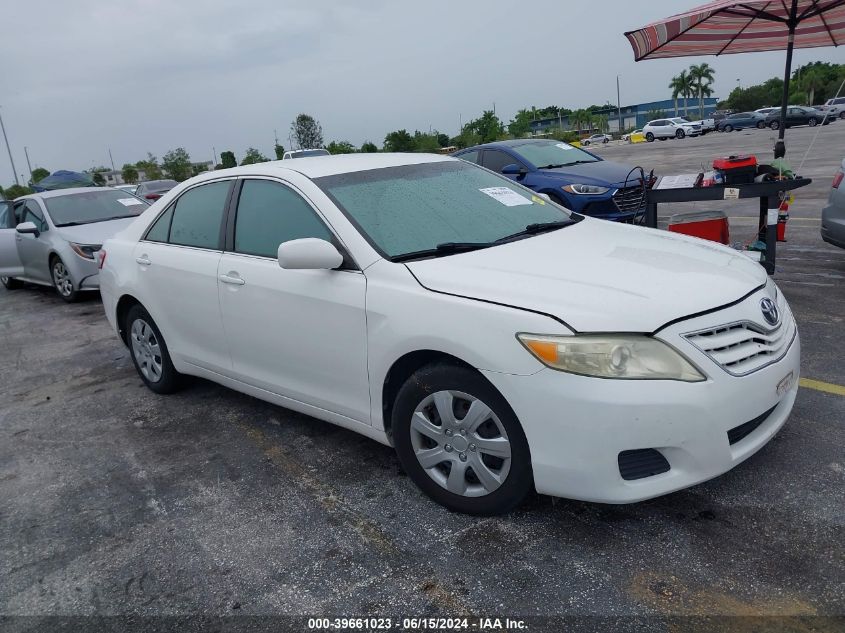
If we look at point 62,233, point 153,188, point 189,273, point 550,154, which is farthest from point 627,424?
point 153,188

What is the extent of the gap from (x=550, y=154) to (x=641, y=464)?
8.12m

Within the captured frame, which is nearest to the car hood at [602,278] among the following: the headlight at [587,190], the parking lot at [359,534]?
the parking lot at [359,534]

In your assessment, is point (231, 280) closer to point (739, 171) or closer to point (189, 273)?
point (189, 273)

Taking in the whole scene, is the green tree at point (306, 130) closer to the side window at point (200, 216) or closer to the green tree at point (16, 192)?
the green tree at point (16, 192)

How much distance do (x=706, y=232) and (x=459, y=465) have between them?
428 centimetres

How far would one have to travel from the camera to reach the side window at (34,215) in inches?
364

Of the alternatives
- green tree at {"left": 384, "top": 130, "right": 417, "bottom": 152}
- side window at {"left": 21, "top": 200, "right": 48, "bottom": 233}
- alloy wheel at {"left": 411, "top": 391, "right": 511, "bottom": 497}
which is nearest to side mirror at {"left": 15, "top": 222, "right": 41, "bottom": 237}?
side window at {"left": 21, "top": 200, "right": 48, "bottom": 233}

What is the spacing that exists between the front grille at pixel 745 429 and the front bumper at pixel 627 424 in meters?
0.02

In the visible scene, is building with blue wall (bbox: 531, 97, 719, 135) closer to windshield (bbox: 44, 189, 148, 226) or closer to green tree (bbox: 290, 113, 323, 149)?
green tree (bbox: 290, 113, 323, 149)

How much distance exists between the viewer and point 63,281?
898 cm

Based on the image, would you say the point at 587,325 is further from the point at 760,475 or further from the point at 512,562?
the point at 760,475

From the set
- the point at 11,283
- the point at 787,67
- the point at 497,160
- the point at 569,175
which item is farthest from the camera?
the point at 11,283

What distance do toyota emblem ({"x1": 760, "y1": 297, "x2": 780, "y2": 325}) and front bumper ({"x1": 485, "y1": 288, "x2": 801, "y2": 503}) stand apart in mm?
327

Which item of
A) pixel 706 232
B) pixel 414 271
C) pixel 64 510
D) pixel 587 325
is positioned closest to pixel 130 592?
pixel 64 510
